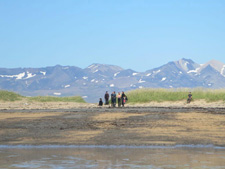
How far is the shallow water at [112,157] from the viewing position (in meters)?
16.6

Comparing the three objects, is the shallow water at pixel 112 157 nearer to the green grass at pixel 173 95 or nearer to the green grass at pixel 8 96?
the green grass at pixel 173 95

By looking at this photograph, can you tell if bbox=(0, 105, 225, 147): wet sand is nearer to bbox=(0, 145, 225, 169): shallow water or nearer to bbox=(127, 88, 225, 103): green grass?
bbox=(0, 145, 225, 169): shallow water

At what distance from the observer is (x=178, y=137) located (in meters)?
23.7

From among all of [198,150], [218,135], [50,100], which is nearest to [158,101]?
[50,100]

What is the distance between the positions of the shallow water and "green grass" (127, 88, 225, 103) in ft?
123

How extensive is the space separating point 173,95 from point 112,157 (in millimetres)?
43518

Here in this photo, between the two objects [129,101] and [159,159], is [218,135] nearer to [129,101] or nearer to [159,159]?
[159,159]

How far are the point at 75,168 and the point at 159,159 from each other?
11.2 feet

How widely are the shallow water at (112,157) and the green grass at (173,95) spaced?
37437mm

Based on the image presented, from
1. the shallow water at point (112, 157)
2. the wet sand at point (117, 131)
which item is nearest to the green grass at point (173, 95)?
the wet sand at point (117, 131)

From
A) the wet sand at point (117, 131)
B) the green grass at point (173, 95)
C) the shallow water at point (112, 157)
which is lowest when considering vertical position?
the shallow water at point (112, 157)

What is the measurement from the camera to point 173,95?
61.1 m

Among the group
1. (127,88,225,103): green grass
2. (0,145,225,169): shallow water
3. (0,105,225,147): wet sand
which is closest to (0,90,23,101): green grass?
(127,88,225,103): green grass

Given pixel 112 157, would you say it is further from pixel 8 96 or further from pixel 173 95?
pixel 8 96
